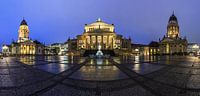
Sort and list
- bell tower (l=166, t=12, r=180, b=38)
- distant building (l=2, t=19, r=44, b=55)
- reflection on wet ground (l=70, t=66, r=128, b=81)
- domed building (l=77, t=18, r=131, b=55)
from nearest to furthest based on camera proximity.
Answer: reflection on wet ground (l=70, t=66, r=128, b=81), domed building (l=77, t=18, r=131, b=55), bell tower (l=166, t=12, r=180, b=38), distant building (l=2, t=19, r=44, b=55)

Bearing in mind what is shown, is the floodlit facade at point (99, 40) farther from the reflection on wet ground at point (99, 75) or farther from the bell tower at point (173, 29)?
the reflection on wet ground at point (99, 75)

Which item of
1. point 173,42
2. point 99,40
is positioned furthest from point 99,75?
point 173,42

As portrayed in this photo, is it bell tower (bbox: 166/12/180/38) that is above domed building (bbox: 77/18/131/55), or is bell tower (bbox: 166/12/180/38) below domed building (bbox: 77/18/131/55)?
above

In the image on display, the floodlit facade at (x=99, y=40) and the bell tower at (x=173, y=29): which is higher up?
the bell tower at (x=173, y=29)

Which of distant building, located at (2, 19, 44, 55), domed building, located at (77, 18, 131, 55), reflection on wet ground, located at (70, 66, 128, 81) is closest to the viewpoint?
reflection on wet ground, located at (70, 66, 128, 81)

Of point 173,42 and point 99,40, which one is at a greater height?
point 99,40

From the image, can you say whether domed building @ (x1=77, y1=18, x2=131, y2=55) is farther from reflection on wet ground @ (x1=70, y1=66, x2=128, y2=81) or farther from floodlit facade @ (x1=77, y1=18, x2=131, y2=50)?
reflection on wet ground @ (x1=70, y1=66, x2=128, y2=81)

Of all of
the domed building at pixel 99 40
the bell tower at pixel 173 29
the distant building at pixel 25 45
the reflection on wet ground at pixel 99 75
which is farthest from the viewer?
the distant building at pixel 25 45

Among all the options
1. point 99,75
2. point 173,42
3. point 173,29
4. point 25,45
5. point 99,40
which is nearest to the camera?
point 99,75

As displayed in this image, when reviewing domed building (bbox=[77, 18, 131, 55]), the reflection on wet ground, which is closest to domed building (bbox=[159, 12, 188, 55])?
domed building (bbox=[77, 18, 131, 55])

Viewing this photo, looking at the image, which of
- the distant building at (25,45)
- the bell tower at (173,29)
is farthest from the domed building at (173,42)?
the distant building at (25,45)

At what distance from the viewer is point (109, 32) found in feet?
441

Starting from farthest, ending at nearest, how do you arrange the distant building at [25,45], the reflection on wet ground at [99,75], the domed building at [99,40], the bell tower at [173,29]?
the distant building at [25,45]
the bell tower at [173,29]
the domed building at [99,40]
the reflection on wet ground at [99,75]

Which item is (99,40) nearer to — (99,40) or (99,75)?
(99,40)
